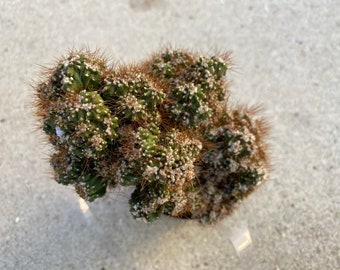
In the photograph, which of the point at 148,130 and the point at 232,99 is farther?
the point at 232,99

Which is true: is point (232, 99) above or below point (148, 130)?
below

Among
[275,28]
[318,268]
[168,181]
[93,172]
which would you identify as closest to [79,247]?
[93,172]

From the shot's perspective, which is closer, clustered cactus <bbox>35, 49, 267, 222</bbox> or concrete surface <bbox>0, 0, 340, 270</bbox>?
clustered cactus <bbox>35, 49, 267, 222</bbox>

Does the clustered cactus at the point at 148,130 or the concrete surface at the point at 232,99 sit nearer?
the clustered cactus at the point at 148,130
